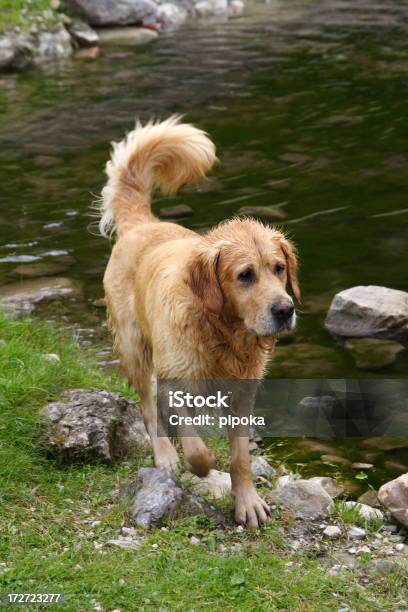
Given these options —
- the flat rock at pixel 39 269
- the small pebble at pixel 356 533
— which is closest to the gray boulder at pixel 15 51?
the flat rock at pixel 39 269

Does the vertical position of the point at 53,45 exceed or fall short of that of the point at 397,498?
it exceeds it

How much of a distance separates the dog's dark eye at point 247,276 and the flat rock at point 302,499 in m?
1.21

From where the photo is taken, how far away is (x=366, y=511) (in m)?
5.55

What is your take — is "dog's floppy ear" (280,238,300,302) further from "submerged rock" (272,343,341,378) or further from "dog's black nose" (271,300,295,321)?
"submerged rock" (272,343,341,378)

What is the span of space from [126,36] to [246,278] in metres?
17.6

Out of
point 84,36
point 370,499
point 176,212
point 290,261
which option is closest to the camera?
point 290,261

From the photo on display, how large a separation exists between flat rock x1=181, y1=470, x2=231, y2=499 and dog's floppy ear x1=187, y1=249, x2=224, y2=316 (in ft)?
3.29

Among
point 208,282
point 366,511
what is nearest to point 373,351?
point 366,511

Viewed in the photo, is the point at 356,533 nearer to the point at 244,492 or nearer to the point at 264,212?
the point at 244,492

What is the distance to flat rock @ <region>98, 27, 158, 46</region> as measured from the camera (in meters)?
21.4

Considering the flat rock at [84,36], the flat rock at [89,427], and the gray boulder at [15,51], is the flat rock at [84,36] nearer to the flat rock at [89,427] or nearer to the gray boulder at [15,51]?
the gray boulder at [15,51]

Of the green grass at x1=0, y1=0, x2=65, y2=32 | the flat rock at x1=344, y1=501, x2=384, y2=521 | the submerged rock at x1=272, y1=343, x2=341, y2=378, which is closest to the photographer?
the flat rock at x1=344, y1=501, x2=384, y2=521

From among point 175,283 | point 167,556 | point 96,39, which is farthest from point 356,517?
point 96,39

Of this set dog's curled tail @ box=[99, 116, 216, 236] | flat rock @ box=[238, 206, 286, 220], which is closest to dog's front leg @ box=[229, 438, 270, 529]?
dog's curled tail @ box=[99, 116, 216, 236]
